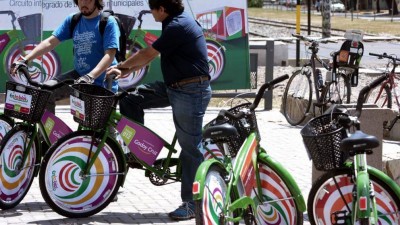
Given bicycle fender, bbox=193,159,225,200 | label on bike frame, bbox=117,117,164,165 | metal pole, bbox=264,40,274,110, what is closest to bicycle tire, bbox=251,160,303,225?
bicycle fender, bbox=193,159,225,200

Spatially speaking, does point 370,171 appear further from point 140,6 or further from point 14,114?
point 140,6

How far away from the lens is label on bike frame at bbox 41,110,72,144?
7.93 metres

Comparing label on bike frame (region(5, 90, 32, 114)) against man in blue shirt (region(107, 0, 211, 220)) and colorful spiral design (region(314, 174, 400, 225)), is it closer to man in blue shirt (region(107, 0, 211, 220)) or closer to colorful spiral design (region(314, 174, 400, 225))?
man in blue shirt (region(107, 0, 211, 220))

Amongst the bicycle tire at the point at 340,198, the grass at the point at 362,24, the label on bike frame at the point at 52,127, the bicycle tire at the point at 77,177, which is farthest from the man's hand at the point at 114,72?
the grass at the point at 362,24

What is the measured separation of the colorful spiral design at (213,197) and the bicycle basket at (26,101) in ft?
7.43

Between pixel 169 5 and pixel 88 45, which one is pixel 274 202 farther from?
pixel 88 45

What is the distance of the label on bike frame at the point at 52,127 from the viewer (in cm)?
793

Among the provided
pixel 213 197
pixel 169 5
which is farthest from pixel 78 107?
pixel 213 197

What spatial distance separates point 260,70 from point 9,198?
14.1 metres

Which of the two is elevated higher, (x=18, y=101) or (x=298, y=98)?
(x=18, y=101)

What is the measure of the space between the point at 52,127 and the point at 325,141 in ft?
9.38

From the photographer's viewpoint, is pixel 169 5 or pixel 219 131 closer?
pixel 219 131

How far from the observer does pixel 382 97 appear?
496 inches

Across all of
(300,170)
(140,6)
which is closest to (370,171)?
(300,170)
